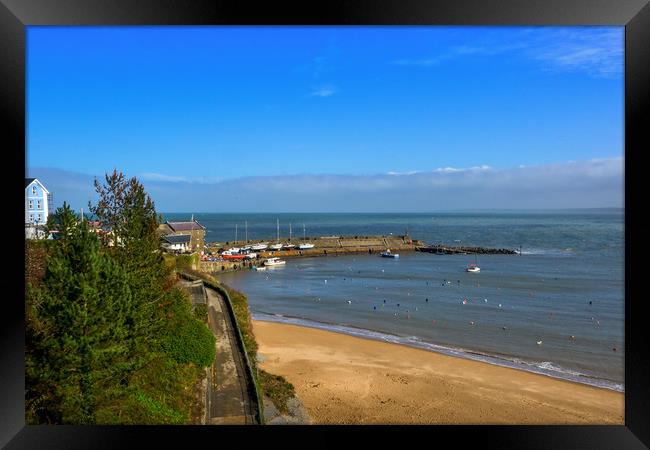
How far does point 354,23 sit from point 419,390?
938 cm

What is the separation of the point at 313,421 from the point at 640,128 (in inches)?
300

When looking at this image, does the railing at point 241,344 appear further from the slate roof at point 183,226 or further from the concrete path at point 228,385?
the slate roof at point 183,226

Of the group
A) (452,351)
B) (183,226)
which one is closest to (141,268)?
(452,351)

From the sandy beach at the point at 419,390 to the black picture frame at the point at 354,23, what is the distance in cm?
593

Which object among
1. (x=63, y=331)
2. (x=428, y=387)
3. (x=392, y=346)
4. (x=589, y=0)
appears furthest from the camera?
(x=392, y=346)

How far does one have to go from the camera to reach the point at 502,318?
18.3 meters

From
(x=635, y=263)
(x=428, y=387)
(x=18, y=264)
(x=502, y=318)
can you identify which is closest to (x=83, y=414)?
(x=18, y=264)

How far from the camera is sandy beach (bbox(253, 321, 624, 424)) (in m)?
9.77

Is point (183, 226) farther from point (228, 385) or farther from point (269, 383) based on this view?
point (228, 385)

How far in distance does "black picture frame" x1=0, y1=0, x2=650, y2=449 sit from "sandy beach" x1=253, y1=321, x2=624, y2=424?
19.5 feet

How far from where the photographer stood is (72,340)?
15.6 ft

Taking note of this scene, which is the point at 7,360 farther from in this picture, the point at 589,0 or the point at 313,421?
the point at 313,421

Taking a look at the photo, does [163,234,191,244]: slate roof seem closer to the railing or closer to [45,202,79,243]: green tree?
the railing

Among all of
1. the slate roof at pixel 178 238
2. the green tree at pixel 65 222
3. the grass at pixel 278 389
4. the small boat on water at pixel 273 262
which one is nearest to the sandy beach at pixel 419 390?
the grass at pixel 278 389
